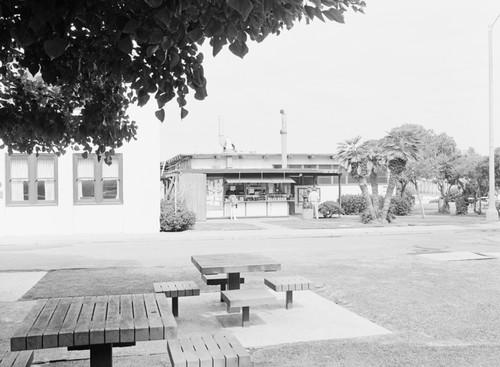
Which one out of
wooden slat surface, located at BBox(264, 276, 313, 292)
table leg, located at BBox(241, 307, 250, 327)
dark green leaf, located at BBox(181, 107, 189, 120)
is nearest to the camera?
dark green leaf, located at BBox(181, 107, 189, 120)

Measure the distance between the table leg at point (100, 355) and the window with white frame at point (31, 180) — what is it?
18.0m

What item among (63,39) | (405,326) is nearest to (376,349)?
(405,326)

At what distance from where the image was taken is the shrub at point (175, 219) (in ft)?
74.7

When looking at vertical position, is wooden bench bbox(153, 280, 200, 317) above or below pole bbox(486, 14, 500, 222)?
below

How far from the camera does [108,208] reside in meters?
21.6

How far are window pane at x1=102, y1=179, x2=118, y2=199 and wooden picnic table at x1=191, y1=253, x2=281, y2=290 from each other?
46.4 feet

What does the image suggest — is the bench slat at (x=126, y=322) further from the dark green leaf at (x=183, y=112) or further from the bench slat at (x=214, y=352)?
the dark green leaf at (x=183, y=112)

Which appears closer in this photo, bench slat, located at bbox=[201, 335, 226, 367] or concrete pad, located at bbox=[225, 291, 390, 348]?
bench slat, located at bbox=[201, 335, 226, 367]

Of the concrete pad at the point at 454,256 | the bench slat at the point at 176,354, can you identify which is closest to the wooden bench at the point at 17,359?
the bench slat at the point at 176,354

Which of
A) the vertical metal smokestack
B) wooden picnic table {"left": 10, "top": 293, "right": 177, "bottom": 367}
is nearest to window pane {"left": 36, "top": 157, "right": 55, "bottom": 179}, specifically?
wooden picnic table {"left": 10, "top": 293, "right": 177, "bottom": 367}

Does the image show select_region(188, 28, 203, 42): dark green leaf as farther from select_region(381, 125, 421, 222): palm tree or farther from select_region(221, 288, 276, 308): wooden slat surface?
select_region(381, 125, 421, 222): palm tree

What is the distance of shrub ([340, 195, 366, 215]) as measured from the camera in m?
36.2

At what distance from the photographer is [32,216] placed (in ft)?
69.2

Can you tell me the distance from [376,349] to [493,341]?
151 cm
